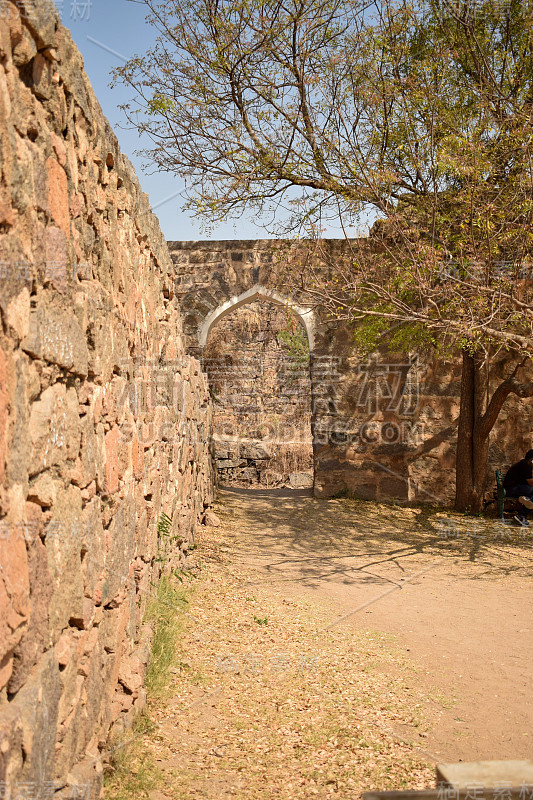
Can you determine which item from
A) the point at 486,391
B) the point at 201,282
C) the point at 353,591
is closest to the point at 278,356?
the point at 201,282

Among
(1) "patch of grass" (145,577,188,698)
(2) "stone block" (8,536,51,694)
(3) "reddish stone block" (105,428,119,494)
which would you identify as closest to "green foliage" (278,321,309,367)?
(1) "patch of grass" (145,577,188,698)

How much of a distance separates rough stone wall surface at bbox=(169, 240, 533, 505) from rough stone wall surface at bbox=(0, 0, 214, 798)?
6340 millimetres

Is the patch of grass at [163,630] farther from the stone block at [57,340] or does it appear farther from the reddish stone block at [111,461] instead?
the stone block at [57,340]

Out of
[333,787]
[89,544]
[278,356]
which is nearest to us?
[89,544]

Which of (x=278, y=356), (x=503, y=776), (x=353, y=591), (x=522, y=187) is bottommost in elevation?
(x=353, y=591)

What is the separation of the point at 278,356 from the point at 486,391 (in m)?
7.55

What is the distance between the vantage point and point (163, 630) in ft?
12.1

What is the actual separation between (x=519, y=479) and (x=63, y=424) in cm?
734

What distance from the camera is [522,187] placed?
641 cm

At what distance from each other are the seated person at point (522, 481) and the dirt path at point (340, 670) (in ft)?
4.54

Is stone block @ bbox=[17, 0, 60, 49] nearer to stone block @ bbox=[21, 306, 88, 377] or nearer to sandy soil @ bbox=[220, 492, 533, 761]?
stone block @ bbox=[21, 306, 88, 377]

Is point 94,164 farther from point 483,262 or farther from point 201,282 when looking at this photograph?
point 201,282

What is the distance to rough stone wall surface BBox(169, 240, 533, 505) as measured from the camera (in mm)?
9352

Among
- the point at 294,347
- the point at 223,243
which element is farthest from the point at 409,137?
the point at 294,347
